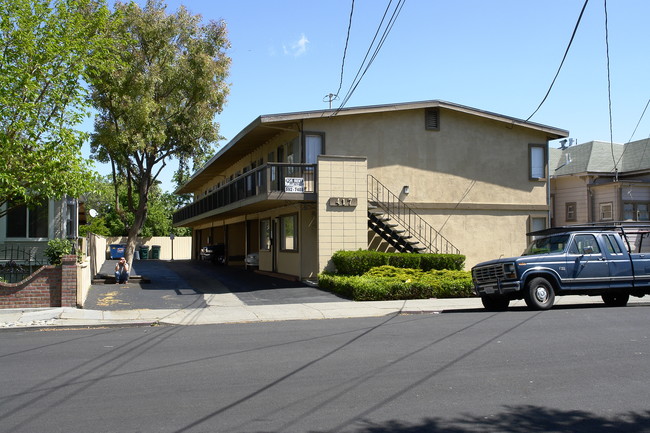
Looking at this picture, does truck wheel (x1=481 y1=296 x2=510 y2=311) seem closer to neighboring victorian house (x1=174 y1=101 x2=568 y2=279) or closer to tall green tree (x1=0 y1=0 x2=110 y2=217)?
neighboring victorian house (x1=174 y1=101 x2=568 y2=279)

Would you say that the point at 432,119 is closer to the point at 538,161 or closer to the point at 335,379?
the point at 538,161

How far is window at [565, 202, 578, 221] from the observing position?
3322 cm

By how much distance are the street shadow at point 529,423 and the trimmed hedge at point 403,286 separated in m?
11.7

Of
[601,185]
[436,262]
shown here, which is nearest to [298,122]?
[436,262]

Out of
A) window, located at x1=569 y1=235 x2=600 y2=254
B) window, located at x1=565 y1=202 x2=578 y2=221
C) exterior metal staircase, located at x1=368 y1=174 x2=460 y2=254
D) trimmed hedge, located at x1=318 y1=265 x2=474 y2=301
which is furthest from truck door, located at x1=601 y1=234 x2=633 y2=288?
window, located at x1=565 y1=202 x2=578 y2=221

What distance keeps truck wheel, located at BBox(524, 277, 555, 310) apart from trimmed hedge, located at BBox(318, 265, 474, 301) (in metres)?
3.56

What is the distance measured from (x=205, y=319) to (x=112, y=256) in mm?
36223

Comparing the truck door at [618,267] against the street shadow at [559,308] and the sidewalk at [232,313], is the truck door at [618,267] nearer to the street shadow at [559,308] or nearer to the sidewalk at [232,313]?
the street shadow at [559,308]

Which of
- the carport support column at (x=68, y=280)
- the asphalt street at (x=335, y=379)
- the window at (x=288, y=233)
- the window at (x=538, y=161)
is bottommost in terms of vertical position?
the asphalt street at (x=335, y=379)

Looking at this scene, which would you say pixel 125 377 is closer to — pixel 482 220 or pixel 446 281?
pixel 446 281

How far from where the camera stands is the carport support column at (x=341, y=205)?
2208cm

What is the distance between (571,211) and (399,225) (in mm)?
13630

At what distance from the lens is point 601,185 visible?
31.6 metres

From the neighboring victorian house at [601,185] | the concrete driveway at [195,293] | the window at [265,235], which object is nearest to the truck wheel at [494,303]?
the concrete driveway at [195,293]
